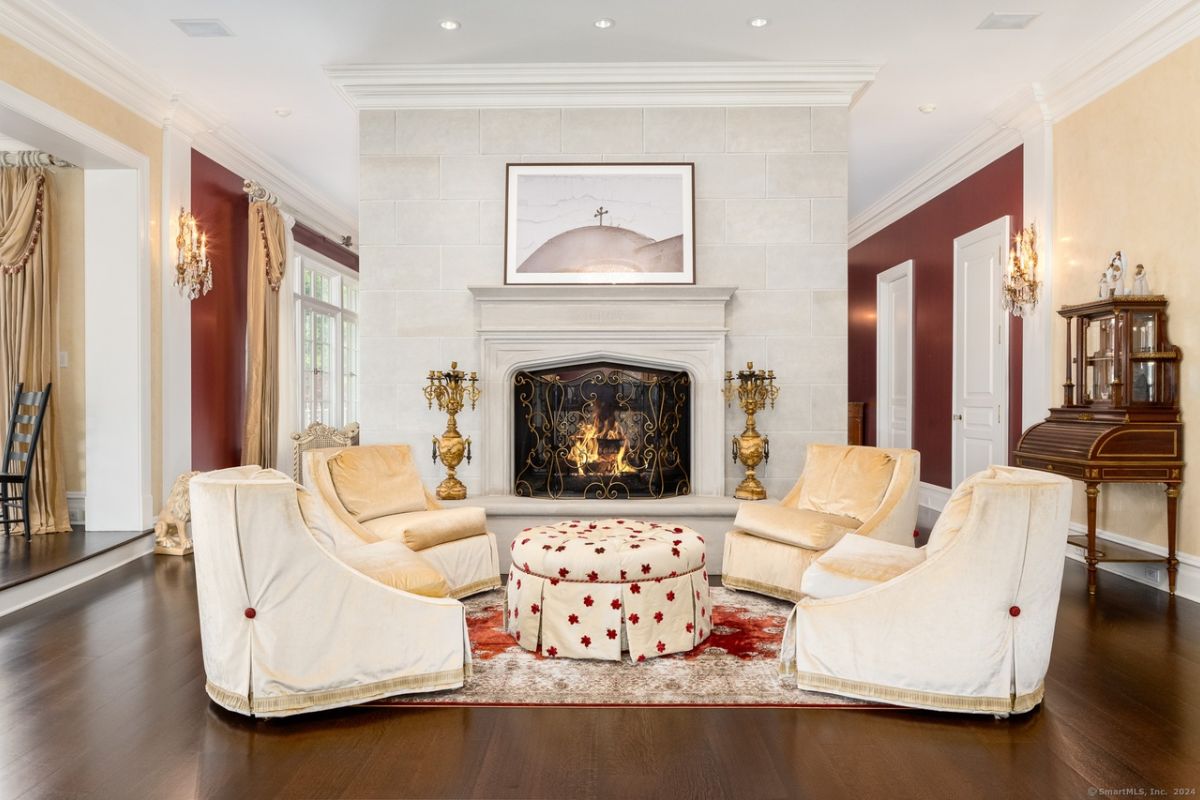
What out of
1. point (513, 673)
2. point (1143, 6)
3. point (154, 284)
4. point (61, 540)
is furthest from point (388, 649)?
point (1143, 6)

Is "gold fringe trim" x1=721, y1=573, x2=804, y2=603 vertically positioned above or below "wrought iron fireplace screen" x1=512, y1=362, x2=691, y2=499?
below

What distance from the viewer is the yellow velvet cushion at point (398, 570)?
2812 millimetres

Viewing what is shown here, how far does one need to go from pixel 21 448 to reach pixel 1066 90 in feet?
23.5

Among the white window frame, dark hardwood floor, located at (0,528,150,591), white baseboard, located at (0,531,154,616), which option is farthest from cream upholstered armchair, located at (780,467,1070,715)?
the white window frame

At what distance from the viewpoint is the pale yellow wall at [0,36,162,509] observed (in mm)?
4023

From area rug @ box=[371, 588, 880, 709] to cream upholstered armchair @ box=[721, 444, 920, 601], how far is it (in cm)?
43

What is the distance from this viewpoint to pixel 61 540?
15.8ft

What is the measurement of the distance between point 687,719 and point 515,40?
12.5ft

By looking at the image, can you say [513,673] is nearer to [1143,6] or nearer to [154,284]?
[154,284]

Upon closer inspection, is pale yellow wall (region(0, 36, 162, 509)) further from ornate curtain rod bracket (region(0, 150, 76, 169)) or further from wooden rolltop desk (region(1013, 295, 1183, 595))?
wooden rolltop desk (region(1013, 295, 1183, 595))

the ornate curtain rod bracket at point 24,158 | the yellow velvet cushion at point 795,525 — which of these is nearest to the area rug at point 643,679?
the yellow velvet cushion at point 795,525

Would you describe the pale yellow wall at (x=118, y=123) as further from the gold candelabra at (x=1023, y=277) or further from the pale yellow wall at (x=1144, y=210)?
the pale yellow wall at (x=1144, y=210)

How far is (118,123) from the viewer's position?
4.84m

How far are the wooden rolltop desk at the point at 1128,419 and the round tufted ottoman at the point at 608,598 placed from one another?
2.38 meters
